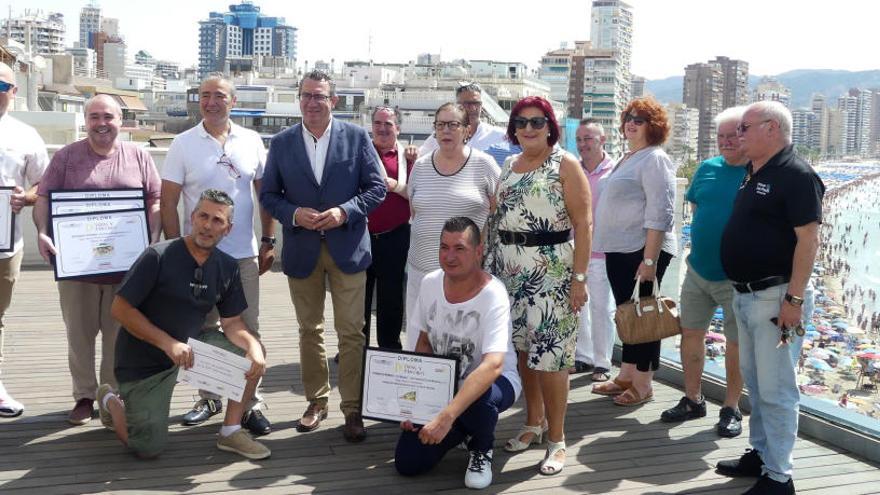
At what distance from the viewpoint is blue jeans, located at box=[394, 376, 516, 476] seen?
11.5 feet

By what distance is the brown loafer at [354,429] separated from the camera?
13.0 feet

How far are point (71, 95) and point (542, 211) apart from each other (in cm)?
5826

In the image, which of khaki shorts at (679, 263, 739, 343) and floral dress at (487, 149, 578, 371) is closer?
floral dress at (487, 149, 578, 371)

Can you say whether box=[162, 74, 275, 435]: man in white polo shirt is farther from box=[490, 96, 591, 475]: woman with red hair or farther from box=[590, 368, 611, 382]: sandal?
box=[590, 368, 611, 382]: sandal

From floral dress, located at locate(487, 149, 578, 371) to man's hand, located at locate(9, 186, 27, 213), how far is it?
A: 7.51ft

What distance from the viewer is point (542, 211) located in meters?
3.69

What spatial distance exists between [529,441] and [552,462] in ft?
0.95

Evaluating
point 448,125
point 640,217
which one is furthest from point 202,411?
point 640,217

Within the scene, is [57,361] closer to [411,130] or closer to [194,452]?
[194,452]

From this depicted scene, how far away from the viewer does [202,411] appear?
167 inches

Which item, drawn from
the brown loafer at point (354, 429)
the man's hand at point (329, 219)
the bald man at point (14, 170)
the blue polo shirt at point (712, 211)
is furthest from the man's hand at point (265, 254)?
the blue polo shirt at point (712, 211)

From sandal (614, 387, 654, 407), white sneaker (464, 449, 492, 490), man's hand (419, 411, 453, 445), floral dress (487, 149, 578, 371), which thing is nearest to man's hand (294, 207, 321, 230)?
floral dress (487, 149, 578, 371)

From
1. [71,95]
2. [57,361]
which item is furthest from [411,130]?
[57,361]

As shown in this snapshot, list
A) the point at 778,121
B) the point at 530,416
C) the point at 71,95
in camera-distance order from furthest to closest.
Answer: the point at 71,95 → the point at 530,416 → the point at 778,121
